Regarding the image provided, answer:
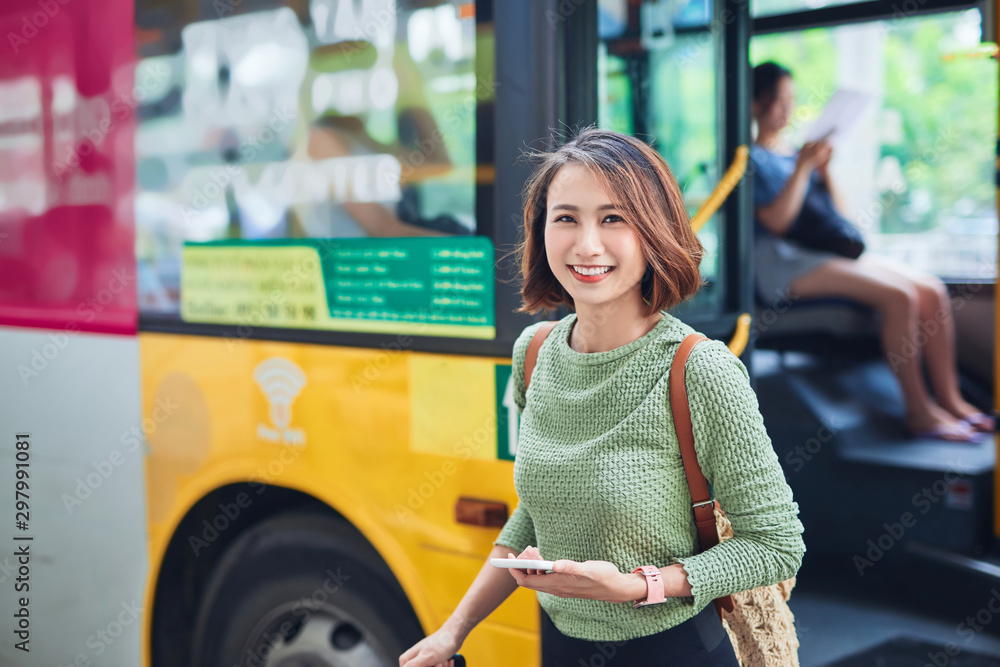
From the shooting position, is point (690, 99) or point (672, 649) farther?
point (690, 99)

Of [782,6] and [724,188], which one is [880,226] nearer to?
[782,6]

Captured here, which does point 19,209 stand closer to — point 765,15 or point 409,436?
point 409,436

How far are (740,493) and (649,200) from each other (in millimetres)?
456

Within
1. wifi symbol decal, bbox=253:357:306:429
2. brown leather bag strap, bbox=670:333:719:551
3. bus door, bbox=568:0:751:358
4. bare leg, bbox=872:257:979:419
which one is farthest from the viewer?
bare leg, bbox=872:257:979:419

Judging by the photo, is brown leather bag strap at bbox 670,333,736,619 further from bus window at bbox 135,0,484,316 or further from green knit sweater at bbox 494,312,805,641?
bus window at bbox 135,0,484,316

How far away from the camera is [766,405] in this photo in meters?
4.22

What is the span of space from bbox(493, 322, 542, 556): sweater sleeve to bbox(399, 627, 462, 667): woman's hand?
0.19 m

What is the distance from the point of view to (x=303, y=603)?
7.98 feet

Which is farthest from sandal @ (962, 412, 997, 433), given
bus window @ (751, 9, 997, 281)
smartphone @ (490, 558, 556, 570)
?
smartphone @ (490, 558, 556, 570)

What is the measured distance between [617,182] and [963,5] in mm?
2531

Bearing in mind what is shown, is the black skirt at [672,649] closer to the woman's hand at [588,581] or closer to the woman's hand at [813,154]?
the woman's hand at [588,581]

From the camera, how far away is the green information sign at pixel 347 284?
2053 millimetres

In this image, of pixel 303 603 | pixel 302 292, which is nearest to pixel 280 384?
pixel 302 292

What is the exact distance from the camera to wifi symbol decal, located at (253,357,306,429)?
2.38 meters
